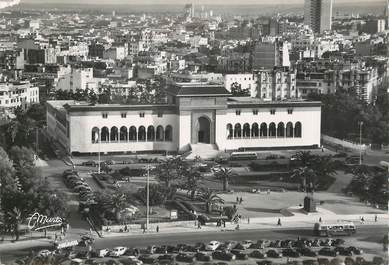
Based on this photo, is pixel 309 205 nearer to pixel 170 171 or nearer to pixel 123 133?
pixel 170 171

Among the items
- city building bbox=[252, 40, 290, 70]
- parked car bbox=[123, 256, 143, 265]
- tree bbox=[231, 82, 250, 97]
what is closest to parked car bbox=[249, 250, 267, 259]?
parked car bbox=[123, 256, 143, 265]

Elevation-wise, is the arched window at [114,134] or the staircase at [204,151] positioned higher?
the arched window at [114,134]

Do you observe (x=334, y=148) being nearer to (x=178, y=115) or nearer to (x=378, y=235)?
(x=178, y=115)

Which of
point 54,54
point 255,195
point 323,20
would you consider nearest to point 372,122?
point 255,195

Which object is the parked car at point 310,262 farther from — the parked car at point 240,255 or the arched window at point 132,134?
the arched window at point 132,134

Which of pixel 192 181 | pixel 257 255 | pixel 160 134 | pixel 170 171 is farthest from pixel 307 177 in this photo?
pixel 160 134

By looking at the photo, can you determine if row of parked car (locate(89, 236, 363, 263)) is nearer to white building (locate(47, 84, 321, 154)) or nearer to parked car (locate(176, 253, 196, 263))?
parked car (locate(176, 253, 196, 263))

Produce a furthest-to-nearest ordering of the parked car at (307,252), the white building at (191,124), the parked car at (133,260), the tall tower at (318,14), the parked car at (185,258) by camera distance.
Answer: the tall tower at (318,14)
the white building at (191,124)
the parked car at (307,252)
the parked car at (185,258)
the parked car at (133,260)

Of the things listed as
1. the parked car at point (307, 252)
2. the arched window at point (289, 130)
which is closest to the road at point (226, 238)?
the parked car at point (307, 252)
